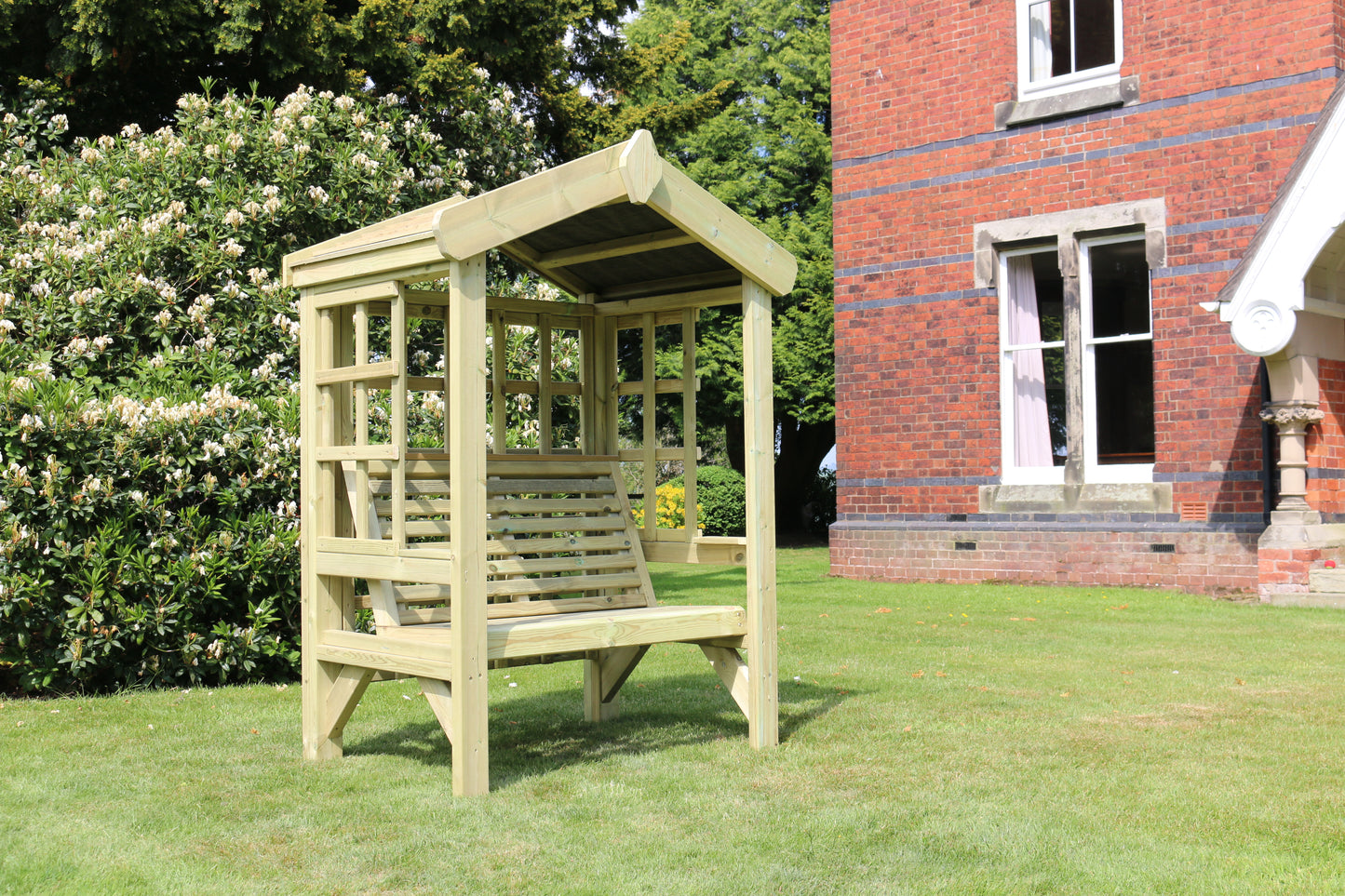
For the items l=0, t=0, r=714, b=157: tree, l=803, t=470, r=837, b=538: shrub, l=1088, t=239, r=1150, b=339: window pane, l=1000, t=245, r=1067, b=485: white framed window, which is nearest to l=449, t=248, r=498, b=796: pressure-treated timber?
l=0, t=0, r=714, b=157: tree

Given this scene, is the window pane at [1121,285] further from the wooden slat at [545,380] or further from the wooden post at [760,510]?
the wooden post at [760,510]

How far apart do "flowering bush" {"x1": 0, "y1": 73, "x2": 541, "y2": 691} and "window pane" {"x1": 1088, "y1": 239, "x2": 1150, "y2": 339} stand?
265 inches

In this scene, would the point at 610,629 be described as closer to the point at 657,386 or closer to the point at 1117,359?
the point at 657,386

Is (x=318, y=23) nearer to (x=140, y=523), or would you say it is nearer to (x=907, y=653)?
(x=140, y=523)

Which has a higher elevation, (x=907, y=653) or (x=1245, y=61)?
(x=1245, y=61)

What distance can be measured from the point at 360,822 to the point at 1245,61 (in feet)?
37.6

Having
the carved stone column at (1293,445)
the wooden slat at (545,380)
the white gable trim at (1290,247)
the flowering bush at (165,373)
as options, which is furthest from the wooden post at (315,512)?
the carved stone column at (1293,445)

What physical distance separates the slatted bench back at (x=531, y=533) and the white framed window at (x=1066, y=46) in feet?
29.4

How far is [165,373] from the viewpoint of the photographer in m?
8.62

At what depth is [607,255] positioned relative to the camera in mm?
6820

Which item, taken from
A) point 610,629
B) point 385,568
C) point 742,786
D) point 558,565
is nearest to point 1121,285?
point 558,565

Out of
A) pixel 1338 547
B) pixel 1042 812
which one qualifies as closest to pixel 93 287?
pixel 1042 812

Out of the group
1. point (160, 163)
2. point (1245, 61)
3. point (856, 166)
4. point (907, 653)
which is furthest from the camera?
point (856, 166)

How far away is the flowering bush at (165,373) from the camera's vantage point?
7.62 m
